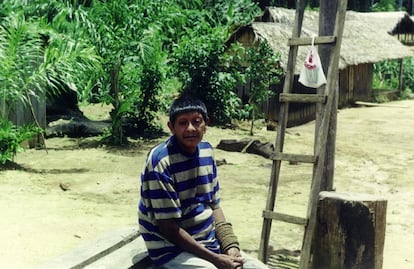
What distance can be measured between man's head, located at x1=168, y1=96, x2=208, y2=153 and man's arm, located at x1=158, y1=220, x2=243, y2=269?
1.27 feet

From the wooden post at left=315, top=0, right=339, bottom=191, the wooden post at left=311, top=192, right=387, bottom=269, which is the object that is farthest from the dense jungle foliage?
the wooden post at left=311, top=192, right=387, bottom=269

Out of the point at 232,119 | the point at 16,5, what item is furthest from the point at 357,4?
the point at 16,5

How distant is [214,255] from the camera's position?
296 cm

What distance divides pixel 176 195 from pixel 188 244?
9.8 inches

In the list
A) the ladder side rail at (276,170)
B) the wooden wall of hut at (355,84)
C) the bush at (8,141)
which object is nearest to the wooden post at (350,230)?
the ladder side rail at (276,170)

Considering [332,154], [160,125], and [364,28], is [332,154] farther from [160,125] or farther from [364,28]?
[364,28]

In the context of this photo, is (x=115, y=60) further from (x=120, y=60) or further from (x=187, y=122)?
(x=187, y=122)

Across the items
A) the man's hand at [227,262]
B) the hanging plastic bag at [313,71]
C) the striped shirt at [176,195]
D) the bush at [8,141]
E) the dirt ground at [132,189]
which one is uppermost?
the hanging plastic bag at [313,71]

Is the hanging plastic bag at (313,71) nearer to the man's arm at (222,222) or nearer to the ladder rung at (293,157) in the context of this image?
the ladder rung at (293,157)

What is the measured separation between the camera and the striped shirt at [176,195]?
2867 mm

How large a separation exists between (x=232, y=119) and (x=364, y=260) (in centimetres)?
998

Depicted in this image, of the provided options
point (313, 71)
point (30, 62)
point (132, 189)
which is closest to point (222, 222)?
point (313, 71)

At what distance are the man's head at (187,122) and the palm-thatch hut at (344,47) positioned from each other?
11.2 m

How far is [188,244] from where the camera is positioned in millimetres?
2922
